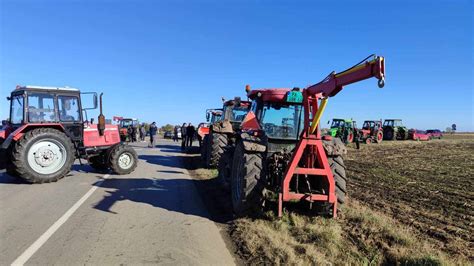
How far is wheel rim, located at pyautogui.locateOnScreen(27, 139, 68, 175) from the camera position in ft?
32.8

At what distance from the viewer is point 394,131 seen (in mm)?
38812

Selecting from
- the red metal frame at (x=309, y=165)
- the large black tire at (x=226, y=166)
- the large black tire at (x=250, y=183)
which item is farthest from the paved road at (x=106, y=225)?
the red metal frame at (x=309, y=165)

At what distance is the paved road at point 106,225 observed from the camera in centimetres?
496

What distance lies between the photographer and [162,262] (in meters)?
4.79

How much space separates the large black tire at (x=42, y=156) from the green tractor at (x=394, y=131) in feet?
113

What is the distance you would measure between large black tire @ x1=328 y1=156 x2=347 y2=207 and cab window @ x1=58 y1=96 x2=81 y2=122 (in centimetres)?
803

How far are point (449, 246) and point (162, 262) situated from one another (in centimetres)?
392

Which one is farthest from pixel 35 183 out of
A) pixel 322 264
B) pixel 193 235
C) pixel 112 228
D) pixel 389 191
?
pixel 389 191

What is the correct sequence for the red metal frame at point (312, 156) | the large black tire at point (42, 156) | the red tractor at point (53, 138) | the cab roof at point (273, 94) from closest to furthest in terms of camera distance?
the red metal frame at point (312, 156)
the cab roof at point (273, 94)
the large black tire at point (42, 156)
the red tractor at point (53, 138)

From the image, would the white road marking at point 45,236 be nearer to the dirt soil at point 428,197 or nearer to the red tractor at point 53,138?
the red tractor at point 53,138

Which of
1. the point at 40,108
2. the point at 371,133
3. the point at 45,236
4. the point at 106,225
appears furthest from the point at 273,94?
the point at 371,133

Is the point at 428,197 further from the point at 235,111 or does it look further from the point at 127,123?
the point at 127,123

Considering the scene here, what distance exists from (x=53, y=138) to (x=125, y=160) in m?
2.41

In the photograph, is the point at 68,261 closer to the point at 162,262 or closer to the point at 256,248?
the point at 162,262
